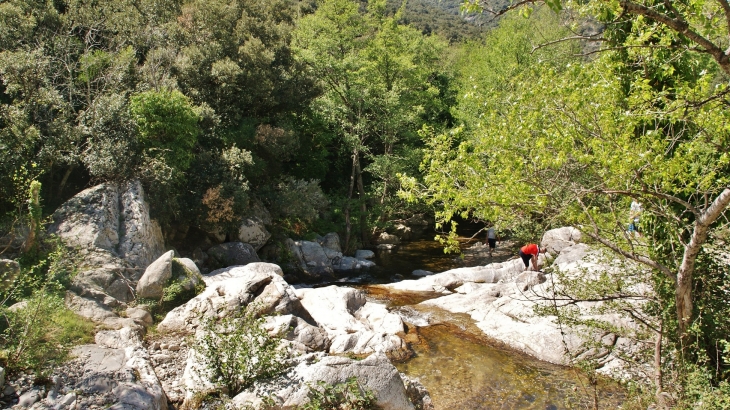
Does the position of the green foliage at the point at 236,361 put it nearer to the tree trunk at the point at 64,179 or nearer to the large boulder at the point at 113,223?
the large boulder at the point at 113,223

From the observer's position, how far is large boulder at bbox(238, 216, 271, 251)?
20297mm

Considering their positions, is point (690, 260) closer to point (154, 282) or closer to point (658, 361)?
point (658, 361)

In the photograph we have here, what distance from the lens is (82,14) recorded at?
21.4m

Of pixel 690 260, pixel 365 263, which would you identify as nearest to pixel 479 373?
pixel 690 260

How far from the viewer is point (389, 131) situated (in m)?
26.4

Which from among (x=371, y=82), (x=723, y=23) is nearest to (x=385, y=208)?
(x=371, y=82)

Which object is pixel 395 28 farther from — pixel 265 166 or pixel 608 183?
pixel 608 183

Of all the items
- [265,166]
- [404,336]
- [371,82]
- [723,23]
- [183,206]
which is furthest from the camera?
[371,82]

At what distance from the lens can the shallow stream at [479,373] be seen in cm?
939

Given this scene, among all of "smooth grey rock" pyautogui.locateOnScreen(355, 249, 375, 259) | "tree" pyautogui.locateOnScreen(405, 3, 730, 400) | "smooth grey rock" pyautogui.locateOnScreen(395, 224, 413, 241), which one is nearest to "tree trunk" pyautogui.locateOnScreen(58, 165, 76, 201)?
"smooth grey rock" pyautogui.locateOnScreen(355, 249, 375, 259)

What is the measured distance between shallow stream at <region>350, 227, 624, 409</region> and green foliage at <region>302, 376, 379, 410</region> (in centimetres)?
223

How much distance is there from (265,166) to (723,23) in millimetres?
19848

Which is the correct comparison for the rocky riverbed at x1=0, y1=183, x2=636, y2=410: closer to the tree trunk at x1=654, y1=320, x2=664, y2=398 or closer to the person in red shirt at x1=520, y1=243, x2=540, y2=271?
the person in red shirt at x1=520, y1=243, x2=540, y2=271

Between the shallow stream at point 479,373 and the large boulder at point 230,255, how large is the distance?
22.6 ft
